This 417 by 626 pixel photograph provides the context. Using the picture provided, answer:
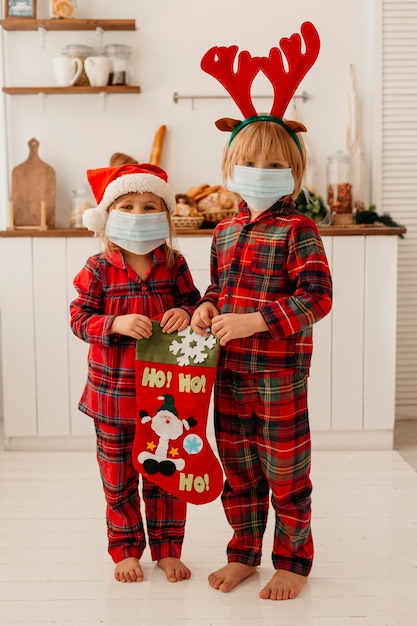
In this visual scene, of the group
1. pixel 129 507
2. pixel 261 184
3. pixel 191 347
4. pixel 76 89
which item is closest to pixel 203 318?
pixel 191 347

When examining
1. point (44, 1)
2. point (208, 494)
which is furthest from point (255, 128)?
point (44, 1)

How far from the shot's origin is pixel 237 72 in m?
1.90

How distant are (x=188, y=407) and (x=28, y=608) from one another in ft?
2.00

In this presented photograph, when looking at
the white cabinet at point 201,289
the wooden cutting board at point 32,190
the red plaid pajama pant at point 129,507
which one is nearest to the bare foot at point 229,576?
the red plaid pajama pant at point 129,507

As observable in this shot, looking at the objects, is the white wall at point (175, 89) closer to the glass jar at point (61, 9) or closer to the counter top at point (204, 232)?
the glass jar at point (61, 9)

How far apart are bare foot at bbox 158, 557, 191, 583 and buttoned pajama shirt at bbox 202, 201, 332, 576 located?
24 cm

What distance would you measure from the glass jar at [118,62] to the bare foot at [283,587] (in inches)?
87.2

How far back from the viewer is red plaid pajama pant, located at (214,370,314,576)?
6.21 feet

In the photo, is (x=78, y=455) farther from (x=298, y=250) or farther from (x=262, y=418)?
(x=298, y=250)

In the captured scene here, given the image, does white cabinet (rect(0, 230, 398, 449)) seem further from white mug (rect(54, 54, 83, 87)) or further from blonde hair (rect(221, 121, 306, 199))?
blonde hair (rect(221, 121, 306, 199))

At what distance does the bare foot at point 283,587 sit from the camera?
195 centimetres

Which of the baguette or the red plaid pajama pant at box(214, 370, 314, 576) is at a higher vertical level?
the baguette

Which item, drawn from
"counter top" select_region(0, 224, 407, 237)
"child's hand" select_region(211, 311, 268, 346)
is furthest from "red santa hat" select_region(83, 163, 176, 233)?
"counter top" select_region(0, 224, 407, 237)

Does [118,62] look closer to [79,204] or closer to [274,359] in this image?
[79,204]
